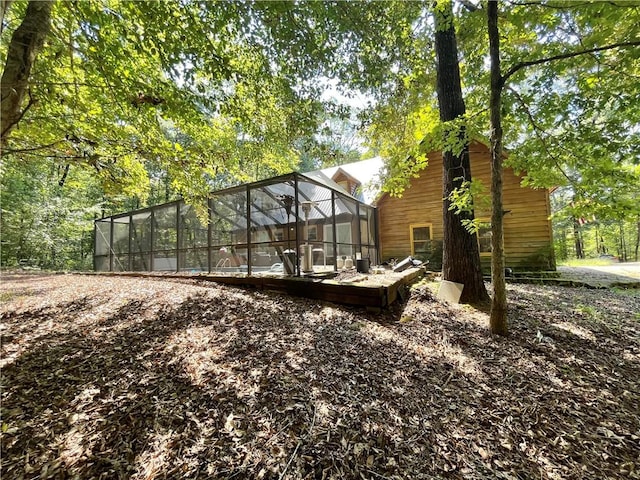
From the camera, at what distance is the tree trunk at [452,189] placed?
4.25 m

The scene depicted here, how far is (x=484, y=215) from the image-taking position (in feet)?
30.5

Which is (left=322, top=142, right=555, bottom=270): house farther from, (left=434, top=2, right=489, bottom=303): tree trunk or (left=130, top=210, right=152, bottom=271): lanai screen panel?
(left=130, top=210, right=152, bottom=271): lanai screen panel

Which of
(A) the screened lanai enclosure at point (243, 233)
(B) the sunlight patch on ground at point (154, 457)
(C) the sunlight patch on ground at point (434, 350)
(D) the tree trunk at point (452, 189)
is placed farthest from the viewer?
(A) the screened lanai enclosure at point (243, 233)

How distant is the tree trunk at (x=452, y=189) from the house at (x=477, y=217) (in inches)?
149

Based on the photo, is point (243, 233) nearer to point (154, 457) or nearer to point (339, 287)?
point (339, 287)

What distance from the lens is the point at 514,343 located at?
2.90m

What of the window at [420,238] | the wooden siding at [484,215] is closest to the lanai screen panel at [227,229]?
the wooden siding at [484,215]

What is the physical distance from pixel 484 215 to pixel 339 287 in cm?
778

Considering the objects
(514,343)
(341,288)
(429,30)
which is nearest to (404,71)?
(429,30)

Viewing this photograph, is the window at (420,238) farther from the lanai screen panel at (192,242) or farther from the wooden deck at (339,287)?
the lanai screen panel at (192,242)

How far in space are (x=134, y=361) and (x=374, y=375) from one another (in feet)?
7.62

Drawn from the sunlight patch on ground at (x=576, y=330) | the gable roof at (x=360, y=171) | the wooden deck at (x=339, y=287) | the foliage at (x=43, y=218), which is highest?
the gable roof at (x=360, y=171)

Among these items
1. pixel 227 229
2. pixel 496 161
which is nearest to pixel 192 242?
pixel 227 229

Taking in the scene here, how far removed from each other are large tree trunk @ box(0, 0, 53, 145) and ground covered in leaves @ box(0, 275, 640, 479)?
2591mm
